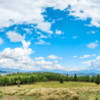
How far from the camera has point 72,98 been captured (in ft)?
74.2

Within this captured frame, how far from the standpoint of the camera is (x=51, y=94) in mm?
23578

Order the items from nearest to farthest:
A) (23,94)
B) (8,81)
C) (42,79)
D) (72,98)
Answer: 1. (72,98)
2. (23,94)
3. (8,81)
4. (42,79)

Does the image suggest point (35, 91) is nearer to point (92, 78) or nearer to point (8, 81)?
point (8, 81)

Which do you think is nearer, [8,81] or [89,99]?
[89,99]

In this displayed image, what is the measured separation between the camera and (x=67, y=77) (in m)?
89.2

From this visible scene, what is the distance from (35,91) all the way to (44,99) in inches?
183

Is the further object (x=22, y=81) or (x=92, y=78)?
(x=92, y=78)

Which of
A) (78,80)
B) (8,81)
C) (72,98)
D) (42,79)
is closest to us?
(72,98)

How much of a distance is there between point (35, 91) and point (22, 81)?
149 feet

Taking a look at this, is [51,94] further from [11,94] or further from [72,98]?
[11,94]

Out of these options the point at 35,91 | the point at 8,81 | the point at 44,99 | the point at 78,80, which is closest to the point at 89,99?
the point at 44,99

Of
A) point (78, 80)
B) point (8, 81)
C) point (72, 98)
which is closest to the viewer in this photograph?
point (72, 98)

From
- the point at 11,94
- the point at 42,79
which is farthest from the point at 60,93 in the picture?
the point at 42,79

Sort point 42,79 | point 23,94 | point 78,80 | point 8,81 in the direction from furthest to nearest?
point 78,80, point 42,79, point 8,81, point 23,94
